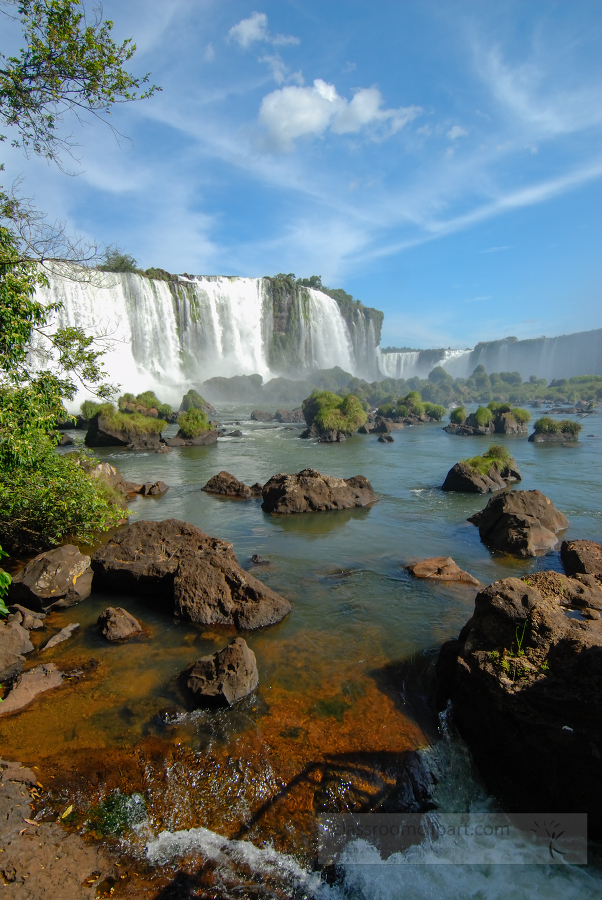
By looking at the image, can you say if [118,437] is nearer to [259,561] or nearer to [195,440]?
[195,440]

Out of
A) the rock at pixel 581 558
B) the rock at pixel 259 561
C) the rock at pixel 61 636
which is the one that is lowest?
the rock at pixel 259 561

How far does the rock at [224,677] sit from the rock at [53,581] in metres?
3.31

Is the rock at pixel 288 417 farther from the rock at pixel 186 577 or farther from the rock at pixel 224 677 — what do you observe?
the rock at pixel 224 677

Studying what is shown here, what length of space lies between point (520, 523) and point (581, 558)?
204cm

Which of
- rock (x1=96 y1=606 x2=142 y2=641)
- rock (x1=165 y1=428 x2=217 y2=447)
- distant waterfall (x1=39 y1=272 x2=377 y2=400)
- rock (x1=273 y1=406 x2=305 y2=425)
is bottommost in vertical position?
rock (x1=96 y1=606 x2=142 y2=641)

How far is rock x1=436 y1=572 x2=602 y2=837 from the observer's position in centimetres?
412

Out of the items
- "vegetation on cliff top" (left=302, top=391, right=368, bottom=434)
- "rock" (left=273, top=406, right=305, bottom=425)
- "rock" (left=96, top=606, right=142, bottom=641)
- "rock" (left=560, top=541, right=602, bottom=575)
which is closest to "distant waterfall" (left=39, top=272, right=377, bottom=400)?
"rock" (left=273, top=406, right=305, bottom=425)

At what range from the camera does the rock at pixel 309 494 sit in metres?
15.3

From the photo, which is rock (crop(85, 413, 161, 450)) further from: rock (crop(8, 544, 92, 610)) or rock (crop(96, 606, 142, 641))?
rock (crop(96, 606, 142, 641))

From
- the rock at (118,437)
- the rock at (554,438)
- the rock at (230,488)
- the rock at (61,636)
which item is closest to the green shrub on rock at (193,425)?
the rock at (118,437)

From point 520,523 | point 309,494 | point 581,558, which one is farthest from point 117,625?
point 520,523

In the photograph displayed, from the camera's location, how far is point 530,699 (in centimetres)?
458

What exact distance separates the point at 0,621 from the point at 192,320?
64640mm

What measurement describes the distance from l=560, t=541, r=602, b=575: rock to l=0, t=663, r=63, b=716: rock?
29.5ft
